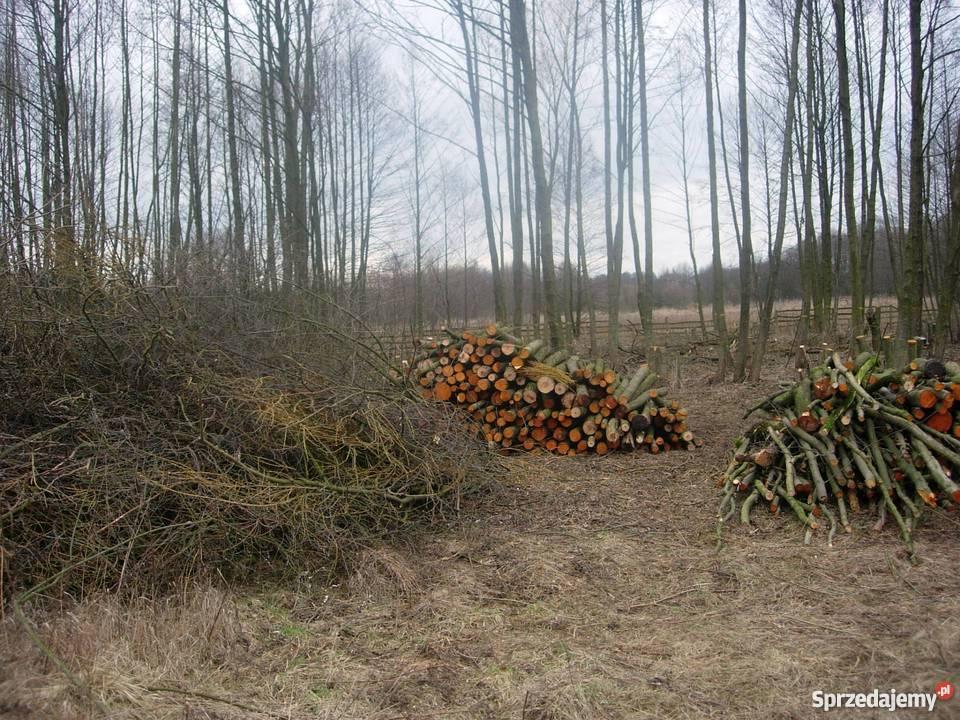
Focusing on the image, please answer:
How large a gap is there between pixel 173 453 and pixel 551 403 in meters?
4.03

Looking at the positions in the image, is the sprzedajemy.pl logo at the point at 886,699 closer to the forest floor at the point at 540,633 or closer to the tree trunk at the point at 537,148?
the forest floor at the point at 540,633

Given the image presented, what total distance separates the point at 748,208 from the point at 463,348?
22.7 ft

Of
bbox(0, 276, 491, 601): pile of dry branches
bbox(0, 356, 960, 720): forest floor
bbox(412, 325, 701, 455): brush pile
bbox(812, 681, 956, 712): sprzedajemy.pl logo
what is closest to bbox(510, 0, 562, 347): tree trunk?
bbox(412, 325, 701, 455): brush pile

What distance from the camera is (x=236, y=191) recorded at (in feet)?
45.7

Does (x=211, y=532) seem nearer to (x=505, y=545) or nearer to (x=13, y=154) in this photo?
(x=505, y=545)

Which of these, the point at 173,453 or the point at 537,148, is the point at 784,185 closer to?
the point at 537,148

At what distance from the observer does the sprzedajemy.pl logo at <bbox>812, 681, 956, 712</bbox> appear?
8.76 ft

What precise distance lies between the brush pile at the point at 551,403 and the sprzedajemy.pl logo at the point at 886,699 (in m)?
4.52

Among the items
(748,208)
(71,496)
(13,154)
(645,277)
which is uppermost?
(13,154)

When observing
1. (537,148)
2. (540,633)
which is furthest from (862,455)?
(537,148)

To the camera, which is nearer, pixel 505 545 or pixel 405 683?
pixel 405 683

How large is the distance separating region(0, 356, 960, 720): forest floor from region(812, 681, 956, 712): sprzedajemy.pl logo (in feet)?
0.13

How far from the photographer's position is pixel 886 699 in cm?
272

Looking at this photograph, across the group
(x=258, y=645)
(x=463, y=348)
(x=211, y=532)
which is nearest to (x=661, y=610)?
(x=258, y=645)
